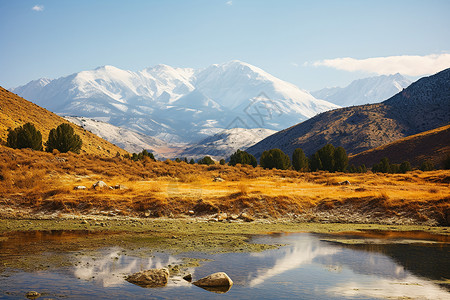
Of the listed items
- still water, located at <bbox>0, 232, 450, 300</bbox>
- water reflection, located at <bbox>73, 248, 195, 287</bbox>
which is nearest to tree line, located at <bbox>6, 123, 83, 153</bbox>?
still water, located at <bbox>0, 232, 450, 300</bbox>

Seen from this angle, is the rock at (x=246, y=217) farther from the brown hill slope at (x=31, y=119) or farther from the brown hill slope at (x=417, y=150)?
the brown hill slope at (x=417, y=150)

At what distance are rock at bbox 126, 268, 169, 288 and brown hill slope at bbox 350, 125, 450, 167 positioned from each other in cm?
12983

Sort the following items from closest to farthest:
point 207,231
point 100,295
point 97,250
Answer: point 100,295 < point 97,250 < point 207,231

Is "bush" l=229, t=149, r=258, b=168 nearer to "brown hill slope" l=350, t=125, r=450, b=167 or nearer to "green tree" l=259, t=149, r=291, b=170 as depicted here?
"green tree" l=259, t=149, r=291, b=170

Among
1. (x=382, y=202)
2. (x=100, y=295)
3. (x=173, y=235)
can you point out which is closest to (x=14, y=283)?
(x=100, y=295)

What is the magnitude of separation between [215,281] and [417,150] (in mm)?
149207

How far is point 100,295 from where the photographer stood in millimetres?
12641

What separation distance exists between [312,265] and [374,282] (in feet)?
9.66

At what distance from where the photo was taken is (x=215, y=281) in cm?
1395

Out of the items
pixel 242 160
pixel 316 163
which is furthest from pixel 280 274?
pixel 242 160

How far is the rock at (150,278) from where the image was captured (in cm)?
1402

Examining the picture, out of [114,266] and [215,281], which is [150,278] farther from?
[114,266]

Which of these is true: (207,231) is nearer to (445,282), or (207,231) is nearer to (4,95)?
(445,282)

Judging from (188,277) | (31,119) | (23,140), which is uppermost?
(31,119)
